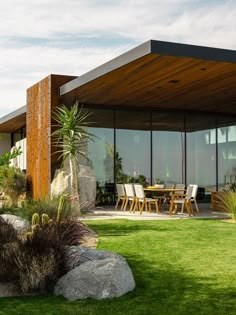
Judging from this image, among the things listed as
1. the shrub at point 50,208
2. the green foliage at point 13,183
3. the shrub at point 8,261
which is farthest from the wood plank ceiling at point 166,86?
the shrub at point 8,261

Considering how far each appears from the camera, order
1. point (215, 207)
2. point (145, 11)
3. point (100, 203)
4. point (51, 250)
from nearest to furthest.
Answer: point (51, 250) < point (145, 11) < point (215, 207) < point (100, 203)

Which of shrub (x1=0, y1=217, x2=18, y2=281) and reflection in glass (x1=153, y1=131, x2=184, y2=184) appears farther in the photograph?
reflection in glass (x1=153, y1=131, x2=184, y2=184)

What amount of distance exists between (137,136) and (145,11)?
5.44 m

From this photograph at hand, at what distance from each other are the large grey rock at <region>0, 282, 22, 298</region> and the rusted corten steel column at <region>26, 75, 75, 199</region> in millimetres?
7467

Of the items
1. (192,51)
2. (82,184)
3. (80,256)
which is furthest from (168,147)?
(80,256)

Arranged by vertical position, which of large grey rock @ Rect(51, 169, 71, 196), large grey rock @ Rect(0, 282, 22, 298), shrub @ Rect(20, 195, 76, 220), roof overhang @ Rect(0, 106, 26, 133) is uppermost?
roof overhang @ Rect(0, 106, 26, 133)

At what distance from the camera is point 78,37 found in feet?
40.2

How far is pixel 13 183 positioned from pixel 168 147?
5.37 m

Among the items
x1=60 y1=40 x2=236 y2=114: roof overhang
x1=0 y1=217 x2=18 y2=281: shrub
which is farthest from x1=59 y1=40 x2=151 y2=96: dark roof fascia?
x1=0 y1=217 x2=18 y2=281: shrub

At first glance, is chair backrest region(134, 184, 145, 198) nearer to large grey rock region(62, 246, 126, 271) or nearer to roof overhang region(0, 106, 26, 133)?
large grey rock region(62, 246, 126, 271)

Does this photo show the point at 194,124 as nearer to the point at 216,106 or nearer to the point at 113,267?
the point at 216,106

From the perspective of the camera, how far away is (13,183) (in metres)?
15.6

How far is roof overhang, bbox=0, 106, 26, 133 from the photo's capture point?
17594 mm

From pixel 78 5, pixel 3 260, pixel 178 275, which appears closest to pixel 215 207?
pixel 78 5
